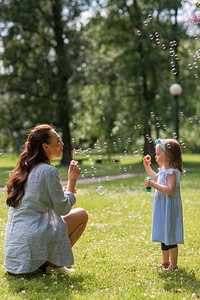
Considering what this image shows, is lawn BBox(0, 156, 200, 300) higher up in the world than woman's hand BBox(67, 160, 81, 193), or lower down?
lower down

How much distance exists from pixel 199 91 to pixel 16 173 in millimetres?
18817

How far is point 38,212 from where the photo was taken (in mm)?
3756

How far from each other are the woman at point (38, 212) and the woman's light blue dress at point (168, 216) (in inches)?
35.0

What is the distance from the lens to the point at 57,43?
66.6ft

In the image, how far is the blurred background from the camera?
19.8m

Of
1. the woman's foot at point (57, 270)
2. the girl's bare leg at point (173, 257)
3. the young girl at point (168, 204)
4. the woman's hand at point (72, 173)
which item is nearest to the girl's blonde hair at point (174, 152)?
the young girl at point (168, 204)

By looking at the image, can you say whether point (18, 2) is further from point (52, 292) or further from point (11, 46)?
point (52, 292)

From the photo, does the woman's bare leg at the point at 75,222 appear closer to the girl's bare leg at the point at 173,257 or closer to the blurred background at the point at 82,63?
the girl's bare leg at the point at 173,257

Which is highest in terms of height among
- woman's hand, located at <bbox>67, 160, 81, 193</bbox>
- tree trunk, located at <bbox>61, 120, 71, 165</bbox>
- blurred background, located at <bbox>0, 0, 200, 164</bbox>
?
blurred background, located at <bbox>0, 0, 200, 164</bbox>

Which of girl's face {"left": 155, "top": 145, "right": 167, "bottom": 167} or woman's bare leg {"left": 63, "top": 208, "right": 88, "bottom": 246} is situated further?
girl's face {"left": 155, "top": 145, "right": 167, "bottom": 167}

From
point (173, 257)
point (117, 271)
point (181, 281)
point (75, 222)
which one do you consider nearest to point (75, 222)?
point (75, 222)

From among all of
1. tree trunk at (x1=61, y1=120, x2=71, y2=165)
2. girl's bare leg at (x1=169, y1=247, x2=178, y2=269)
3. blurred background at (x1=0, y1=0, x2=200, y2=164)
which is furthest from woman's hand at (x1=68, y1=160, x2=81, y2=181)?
tree trunk at (x1=61, y1=120, x2=71, y2=165)

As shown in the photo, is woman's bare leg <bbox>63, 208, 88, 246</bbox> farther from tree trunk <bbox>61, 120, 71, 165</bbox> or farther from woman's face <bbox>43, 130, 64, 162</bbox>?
tree trunk <bbox>61, 120, 71, 165</bbox>

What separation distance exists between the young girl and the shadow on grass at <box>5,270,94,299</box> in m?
0.79
